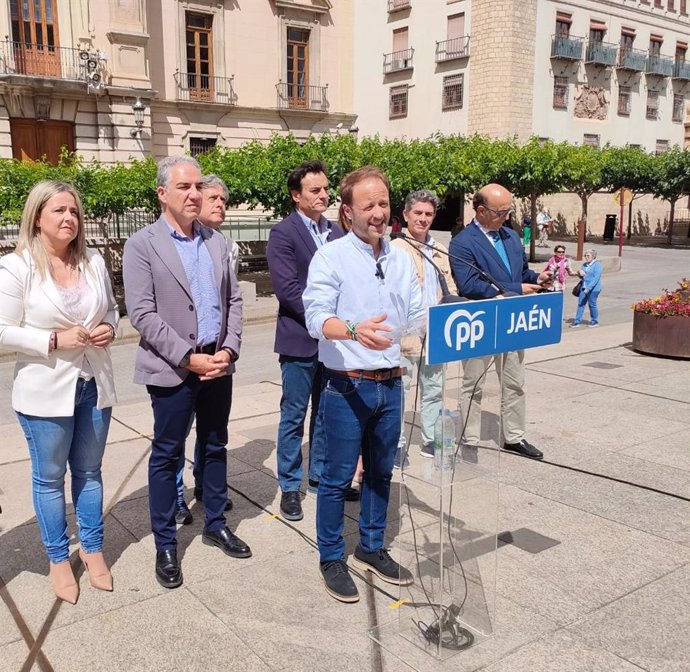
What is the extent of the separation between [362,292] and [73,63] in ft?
84.4

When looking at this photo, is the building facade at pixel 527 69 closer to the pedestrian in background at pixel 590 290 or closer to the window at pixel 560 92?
the window at pixel 560 92

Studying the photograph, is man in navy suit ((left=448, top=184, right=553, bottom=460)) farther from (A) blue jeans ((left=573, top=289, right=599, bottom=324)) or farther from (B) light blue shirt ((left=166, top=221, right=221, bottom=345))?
(A) blue jeans ((left=573, top=289, right=599, bottom=324))

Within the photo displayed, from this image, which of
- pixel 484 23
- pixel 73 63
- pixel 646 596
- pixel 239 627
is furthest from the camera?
pixel 484 23

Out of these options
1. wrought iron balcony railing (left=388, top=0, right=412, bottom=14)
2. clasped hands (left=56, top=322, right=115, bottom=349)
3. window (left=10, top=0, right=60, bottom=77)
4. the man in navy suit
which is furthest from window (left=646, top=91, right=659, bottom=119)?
clasped hands (left=56, top=322, right=115, bottom=349)

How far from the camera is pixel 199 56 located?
29562mm

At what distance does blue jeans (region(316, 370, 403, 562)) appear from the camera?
315cm

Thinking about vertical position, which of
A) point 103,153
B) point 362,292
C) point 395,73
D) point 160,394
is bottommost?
point 160,394

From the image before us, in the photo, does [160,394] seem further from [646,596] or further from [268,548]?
[646,596]

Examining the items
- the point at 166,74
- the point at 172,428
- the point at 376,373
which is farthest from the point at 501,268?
the point at 166,74

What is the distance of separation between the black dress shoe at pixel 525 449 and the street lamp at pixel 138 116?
24049mm

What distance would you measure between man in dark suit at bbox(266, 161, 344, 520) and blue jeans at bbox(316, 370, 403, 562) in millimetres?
801

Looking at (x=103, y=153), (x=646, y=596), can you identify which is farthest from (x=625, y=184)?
(x=646, y=596)

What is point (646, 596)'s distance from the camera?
3.20m

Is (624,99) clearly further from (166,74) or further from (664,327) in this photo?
(664,327)
